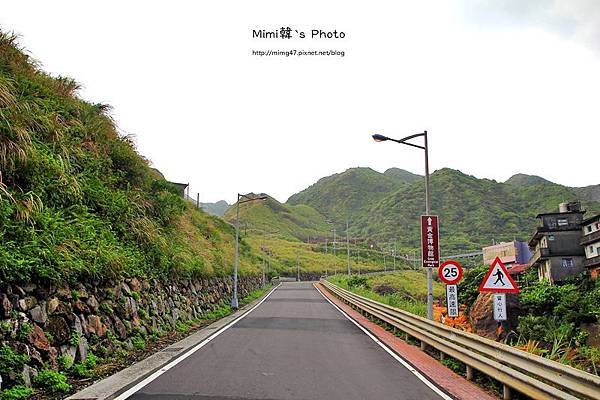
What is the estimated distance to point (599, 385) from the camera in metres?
4.77

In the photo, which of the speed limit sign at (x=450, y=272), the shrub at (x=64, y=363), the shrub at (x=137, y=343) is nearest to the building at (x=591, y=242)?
the speed limit sign at (x=450, y=272)

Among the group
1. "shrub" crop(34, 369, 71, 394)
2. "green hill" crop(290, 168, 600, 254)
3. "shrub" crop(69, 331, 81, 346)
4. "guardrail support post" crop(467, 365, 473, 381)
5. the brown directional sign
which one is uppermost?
"green hill" crop(290, 168, 600, 254)

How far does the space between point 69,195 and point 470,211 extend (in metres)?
173

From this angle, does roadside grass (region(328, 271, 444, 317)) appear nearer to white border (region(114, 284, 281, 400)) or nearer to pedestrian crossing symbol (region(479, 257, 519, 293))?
white border (region(114, 284, 281, 400))

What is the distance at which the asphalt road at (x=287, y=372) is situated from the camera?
692cm

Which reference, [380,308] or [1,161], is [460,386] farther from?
[380,308]

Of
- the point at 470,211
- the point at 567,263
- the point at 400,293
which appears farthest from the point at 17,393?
the point at 470,211

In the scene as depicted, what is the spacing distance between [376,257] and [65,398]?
135147 millimetres

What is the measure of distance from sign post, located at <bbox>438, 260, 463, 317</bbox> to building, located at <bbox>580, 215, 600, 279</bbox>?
38.2 m

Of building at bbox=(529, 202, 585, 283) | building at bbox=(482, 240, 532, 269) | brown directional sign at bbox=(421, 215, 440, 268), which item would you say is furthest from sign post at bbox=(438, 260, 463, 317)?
building at bbox=(482, 240, 532, 269)

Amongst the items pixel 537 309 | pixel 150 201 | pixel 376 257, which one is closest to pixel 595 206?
pixel 376 257

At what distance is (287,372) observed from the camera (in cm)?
855

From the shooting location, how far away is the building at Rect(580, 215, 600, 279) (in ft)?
140

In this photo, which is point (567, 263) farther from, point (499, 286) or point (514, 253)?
point (499, 286)
